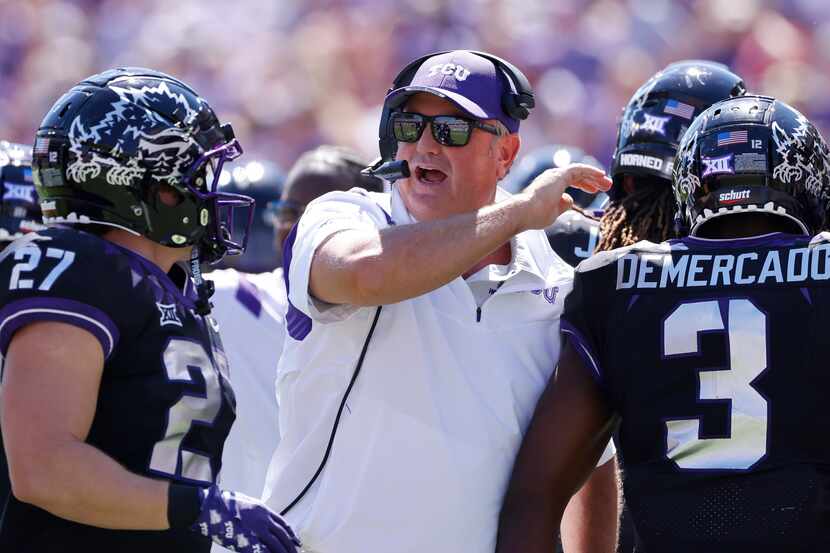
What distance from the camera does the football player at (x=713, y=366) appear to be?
2867 millimetres

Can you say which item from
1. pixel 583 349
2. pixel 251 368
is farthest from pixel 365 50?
pixel 583 349

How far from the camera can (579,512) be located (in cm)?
362

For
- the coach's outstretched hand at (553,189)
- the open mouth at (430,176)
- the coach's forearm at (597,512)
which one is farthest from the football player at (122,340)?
the coach's forearm at (597,512)

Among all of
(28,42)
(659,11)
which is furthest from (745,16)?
(28,42)

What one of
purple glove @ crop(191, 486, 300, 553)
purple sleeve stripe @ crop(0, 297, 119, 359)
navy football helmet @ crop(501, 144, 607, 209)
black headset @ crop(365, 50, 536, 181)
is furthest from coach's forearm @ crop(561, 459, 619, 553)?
navy football helmet @ crop(501, 144, 607, 209)

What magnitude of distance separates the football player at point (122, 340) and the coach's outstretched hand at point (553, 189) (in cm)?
78

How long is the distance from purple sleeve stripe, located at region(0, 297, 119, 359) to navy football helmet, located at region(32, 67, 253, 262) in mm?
359

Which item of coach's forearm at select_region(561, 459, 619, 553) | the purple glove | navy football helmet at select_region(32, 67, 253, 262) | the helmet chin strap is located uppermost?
navy football helmet at select_region(32, 67, 253, 262)

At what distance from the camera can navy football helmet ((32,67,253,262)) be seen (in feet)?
9.67

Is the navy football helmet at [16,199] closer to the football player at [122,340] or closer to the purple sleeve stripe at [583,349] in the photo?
the football player at [122,340]

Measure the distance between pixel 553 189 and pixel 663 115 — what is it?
4.63 ft

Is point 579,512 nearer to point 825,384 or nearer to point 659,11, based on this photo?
point 825,384

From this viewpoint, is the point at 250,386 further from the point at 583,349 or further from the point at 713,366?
the point at 713,366

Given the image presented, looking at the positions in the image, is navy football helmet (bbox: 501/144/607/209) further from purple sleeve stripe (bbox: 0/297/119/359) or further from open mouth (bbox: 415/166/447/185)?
purple sleeve stripe (bbox: 0/297/119/359)
